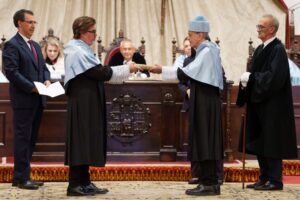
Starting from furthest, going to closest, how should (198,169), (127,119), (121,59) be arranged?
(121,59) → (127,119) → (198,169)

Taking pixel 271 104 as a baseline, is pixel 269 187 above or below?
below

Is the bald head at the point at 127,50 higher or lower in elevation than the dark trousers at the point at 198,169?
higher

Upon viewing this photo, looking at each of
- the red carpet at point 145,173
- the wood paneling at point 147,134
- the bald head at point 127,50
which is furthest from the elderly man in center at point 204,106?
the bald head at point 127,50

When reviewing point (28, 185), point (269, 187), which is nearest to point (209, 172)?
point (269, 187)

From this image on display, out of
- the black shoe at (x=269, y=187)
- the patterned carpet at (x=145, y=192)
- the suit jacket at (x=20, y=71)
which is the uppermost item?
the suit jacket at (x=20, y=71)

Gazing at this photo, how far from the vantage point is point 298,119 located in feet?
23.5

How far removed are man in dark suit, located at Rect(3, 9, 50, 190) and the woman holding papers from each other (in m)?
0.54

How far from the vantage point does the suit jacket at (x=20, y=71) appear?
5492 mm

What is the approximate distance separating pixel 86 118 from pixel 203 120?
952 mm

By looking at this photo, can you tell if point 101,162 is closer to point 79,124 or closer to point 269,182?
point 79,124

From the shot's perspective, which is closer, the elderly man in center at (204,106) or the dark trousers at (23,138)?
the elderly man in center at (204,106)

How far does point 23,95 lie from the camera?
5.58 m

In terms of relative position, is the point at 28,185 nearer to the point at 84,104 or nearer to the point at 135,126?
the point at 84,104

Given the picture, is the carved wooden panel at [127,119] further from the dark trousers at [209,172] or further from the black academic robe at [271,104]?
the dark trousers at [209,172]
